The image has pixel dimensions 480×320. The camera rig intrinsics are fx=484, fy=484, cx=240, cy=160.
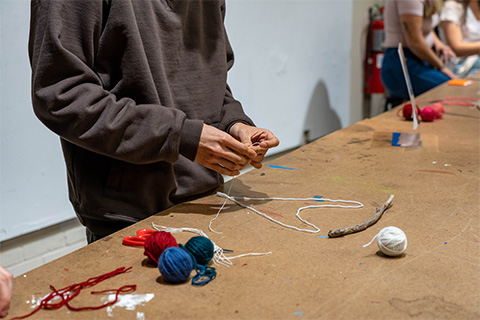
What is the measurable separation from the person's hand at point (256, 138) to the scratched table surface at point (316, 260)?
0.31 feet

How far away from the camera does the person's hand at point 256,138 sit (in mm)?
1071

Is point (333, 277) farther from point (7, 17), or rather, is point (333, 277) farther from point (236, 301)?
point (7, 17)

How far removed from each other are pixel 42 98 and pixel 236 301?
1.59ft

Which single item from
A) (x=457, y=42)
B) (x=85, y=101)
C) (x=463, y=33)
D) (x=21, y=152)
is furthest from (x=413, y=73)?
(x=85, y=101)

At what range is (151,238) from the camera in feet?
2.54

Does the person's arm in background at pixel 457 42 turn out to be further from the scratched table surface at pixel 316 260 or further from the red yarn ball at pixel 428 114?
the scratched table surface at pixel 316 260

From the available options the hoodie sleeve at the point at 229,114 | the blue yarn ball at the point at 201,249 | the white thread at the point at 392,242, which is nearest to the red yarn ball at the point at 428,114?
the hoodie sleeve at the point at 229,114

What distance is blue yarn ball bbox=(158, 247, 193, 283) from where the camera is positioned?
2.31 feet

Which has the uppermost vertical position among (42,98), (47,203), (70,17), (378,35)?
(70,17)

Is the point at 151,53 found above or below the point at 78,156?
above

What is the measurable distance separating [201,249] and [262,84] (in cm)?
222

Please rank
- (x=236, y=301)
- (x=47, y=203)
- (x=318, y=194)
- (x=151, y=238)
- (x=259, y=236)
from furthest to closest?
(x=47, y=203), (x=318, y=194), (x=259, y=236), (x=151, y=238), (x=236, y=301)

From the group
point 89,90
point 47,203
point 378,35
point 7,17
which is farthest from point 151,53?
point 378,35

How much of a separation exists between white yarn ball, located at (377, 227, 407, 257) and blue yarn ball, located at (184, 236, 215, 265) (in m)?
0.28
